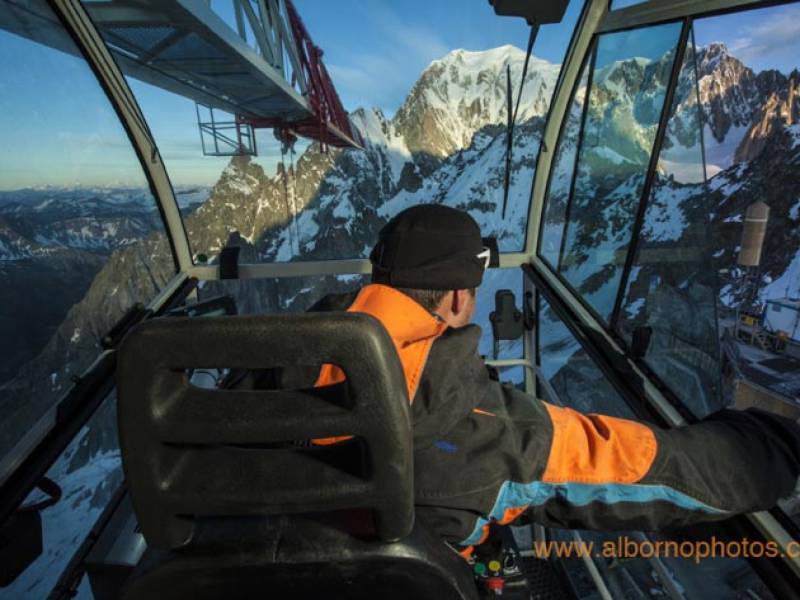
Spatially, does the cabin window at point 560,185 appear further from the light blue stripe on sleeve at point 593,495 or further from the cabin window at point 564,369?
the light blue stripe on sleeve at point 593,495

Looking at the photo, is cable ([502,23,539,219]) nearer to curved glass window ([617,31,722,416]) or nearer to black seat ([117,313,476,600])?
curved glass window ([617,31,722,416])

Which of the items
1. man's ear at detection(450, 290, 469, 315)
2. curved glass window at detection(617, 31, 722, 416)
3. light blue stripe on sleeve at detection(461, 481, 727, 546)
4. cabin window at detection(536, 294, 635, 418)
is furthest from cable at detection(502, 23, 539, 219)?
light blue stripe on sleeve at detection(461, 481, 727, 546)

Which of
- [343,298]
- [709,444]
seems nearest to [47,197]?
[343,298]

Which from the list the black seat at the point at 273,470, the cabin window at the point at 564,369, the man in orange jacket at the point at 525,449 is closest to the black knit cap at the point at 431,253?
the man in orange jacket at the point at 525,449

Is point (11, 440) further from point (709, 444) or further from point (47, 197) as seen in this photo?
point (709, 444)

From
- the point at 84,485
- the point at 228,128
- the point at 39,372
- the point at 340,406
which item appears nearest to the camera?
the point at 340,406

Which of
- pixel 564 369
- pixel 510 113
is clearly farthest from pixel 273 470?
pixel 564 369

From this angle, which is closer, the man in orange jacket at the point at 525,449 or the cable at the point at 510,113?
the man in orange jacket at the point at 525,449
